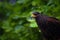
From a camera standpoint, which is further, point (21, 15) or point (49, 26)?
point (21, 15)

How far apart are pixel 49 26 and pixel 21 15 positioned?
0.86 metres

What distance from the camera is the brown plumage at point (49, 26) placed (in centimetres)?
122

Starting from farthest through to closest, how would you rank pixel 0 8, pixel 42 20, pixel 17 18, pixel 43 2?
1. pixel 0 8
2. pixel 17 18
3. pixel 43 2
4. pixel 42 20

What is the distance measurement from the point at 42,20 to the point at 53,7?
2.08ft

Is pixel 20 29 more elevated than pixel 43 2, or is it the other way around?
pixel 43 2

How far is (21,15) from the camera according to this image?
2057 millimetres

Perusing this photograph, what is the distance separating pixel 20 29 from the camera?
202 centimetres

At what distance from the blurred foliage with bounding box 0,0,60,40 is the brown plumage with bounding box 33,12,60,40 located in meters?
0.56

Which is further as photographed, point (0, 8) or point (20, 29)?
point (0, 8)

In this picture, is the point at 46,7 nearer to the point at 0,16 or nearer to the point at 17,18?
the point at 17,18

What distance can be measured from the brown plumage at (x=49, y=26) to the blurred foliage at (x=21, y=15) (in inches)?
21.9

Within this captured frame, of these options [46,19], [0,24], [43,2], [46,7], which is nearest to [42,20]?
[46,19]

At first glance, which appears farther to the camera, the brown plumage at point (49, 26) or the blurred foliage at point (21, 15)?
the blurred foliage at point (21, 15)

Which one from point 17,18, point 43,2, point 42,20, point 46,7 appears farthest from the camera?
point 17,18
